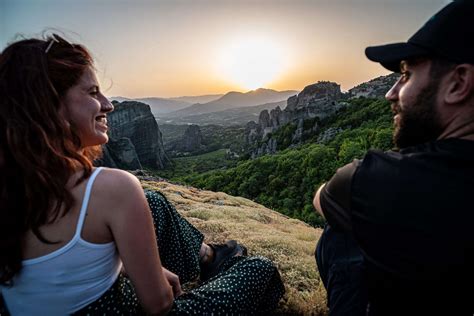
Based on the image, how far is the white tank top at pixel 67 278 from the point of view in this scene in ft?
7.20

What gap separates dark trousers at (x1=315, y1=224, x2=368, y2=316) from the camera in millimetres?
2451

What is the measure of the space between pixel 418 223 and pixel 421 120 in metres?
0.85

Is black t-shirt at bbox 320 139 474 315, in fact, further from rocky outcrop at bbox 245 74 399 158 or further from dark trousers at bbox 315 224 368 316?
rocky outcrop at bbox 245 74 399 158

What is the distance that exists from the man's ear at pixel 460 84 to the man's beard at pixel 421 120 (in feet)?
0.29

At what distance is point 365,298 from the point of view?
95.6 inches

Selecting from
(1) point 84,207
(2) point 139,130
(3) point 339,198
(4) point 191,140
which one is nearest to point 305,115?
(2) point 139,130

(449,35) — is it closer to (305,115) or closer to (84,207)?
(84,207)

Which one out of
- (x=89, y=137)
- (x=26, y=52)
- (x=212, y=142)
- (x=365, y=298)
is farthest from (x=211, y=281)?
(x=212, y=142)

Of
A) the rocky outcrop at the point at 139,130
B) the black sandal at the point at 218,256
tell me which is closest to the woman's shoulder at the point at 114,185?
the black sandal at the point at 218,256

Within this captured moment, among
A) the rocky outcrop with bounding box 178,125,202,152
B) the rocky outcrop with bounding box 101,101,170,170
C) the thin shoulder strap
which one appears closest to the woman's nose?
the thin shoulder strap

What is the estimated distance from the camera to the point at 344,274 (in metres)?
2.57

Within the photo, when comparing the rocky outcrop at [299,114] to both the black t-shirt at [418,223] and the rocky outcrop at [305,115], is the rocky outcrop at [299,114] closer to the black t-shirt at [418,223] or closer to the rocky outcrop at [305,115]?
the rocky outcrop at [305,115]

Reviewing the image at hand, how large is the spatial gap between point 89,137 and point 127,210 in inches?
31.0

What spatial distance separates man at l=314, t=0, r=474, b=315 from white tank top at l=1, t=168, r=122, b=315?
4.79 feet
